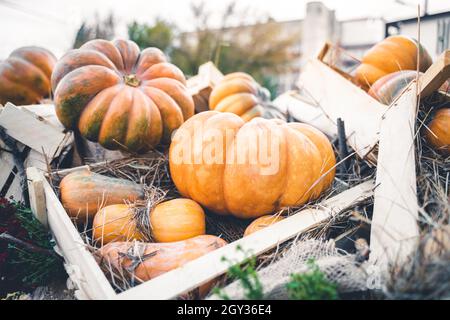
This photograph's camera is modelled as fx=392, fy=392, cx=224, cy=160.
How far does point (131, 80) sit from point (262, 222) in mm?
1258

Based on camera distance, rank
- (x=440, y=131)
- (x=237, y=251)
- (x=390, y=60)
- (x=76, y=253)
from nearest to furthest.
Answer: (x=237, y=251)
(x=76, y=253)
(x=440, y=131)
(x=390, y=60)

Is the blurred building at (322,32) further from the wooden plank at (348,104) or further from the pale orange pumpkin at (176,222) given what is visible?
the pale orange pumpkin at (176,222)

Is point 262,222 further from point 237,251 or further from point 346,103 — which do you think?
point 346,103

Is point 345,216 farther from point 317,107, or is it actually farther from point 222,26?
point 222,26

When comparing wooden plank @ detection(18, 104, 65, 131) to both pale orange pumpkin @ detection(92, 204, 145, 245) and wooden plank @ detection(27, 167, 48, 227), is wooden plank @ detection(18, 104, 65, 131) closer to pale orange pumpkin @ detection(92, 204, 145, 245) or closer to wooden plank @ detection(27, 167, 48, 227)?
wooden plank @ detection(27, 167, 48, 227)

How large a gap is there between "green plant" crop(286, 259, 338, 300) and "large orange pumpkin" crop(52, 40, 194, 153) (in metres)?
1.39

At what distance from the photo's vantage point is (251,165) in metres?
1.92

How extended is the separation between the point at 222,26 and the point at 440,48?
448 inches

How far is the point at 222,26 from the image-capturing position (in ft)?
48.1

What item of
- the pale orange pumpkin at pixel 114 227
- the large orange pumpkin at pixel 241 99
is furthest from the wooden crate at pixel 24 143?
the large orange pumpkin at pixel 241 99

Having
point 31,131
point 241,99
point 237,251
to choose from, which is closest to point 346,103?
point 241,99

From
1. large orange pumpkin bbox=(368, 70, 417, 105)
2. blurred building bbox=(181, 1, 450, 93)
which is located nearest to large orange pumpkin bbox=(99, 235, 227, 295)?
large orange pumpkin bbox=(368, 70, 417, 105)

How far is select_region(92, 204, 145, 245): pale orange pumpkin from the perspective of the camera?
1904 mm
